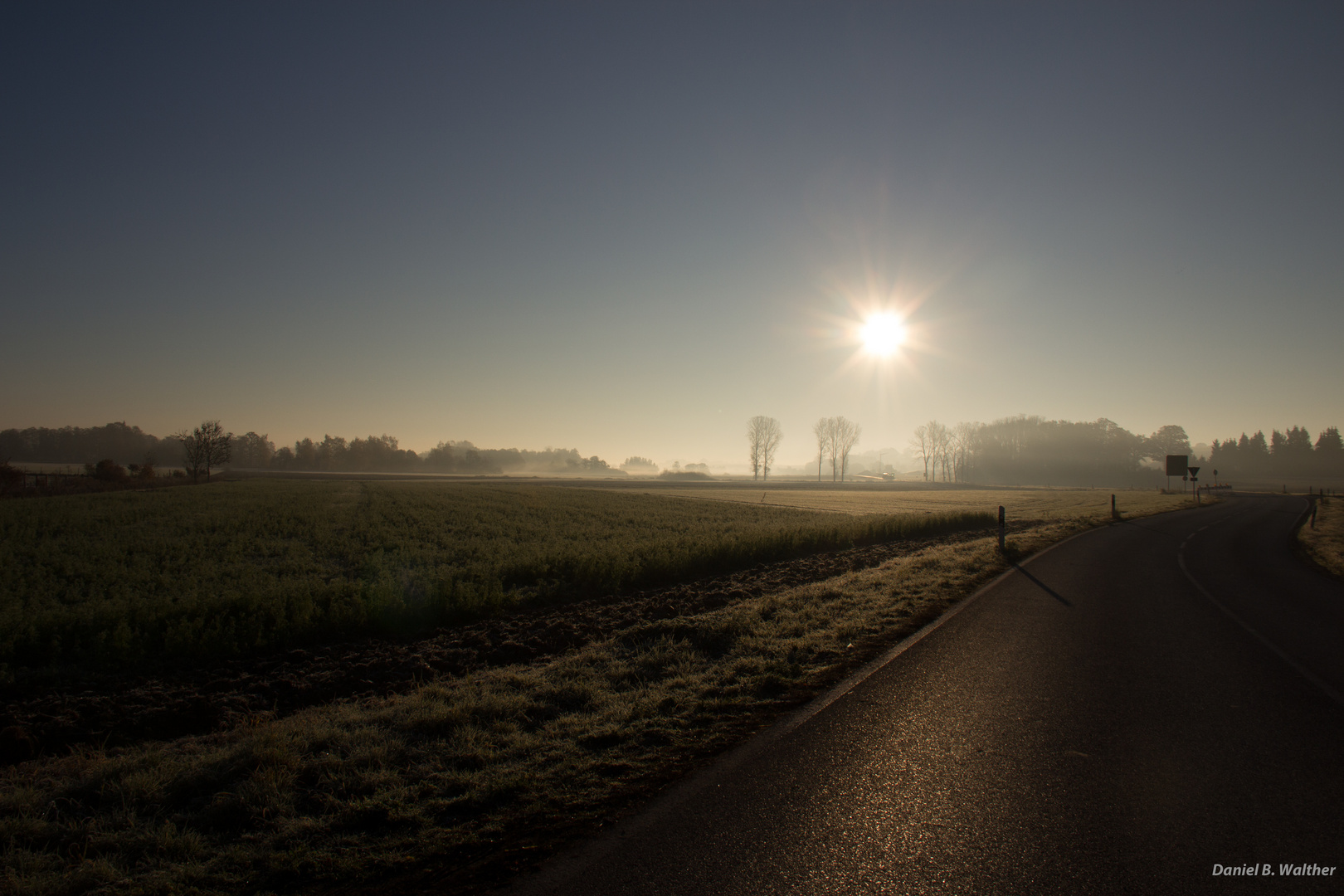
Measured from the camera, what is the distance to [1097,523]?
30656 millimetres

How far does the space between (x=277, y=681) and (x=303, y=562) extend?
35.9ft

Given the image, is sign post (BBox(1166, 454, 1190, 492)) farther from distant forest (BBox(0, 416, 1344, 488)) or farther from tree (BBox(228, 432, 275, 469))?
tree (BBox(228, 432, 275, 469))

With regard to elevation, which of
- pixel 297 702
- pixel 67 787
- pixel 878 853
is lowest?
pixel 297 702

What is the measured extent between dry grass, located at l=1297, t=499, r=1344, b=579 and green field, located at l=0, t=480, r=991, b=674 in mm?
11218

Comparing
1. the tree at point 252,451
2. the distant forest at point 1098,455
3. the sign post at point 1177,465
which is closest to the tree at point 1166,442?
the distant forest at point 1098,455

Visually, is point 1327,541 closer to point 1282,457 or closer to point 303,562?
point 303,562

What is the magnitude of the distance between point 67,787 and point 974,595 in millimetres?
12957

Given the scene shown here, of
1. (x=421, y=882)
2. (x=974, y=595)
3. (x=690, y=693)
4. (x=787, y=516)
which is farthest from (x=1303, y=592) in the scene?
(x=787, y=516)

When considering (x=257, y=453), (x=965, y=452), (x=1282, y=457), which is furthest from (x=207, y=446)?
(x=1282, y=457)

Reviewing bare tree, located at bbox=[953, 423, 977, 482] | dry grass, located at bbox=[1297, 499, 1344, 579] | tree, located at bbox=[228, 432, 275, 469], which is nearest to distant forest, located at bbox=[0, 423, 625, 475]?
tree, located at bbox=[228, 432, 275, 469]

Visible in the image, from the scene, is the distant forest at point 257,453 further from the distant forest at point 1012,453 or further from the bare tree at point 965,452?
the bare tree at point 965,452

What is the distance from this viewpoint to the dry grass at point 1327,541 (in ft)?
54.7

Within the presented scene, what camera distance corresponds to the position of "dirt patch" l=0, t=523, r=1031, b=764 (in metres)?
6.82

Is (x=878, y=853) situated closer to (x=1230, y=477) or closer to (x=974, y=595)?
(x=974, y=595)
